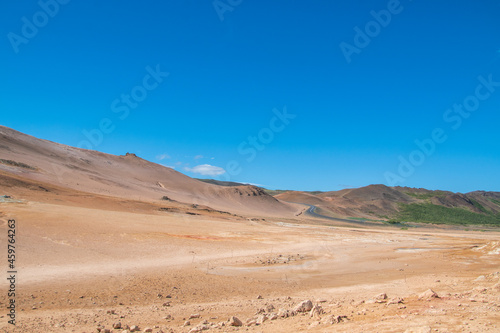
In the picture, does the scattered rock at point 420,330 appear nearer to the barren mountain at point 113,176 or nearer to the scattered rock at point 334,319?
the scattered rock at point 334,319

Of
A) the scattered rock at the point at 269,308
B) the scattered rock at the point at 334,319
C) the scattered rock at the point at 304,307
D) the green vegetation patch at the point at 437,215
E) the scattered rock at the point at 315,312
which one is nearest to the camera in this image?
the scattered rock at the point at 334,319

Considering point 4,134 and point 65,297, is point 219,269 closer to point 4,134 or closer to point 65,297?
point 65,297

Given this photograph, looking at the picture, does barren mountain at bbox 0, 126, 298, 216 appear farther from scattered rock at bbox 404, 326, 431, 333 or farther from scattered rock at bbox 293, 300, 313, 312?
scattered rock at bbox 404, 326, 431, 333

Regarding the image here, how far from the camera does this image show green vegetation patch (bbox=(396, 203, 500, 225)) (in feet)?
289

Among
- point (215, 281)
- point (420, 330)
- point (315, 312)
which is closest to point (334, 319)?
point (315, 312)

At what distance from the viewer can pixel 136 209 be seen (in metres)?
36.3

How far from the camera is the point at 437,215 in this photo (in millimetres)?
93625

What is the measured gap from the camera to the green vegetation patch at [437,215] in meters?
88.2

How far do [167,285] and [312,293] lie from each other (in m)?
5.12

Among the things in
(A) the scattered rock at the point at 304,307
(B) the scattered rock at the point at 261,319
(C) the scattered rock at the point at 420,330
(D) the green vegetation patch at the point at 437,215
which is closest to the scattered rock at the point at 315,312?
(A) the scattered rock at the point at 304,307

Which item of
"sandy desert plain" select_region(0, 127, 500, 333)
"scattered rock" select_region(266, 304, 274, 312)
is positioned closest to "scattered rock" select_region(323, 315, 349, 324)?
"sandy desert plain" select_region(0, 127, 500, 333)

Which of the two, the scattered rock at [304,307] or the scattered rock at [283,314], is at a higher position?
the scattered rock at [304,307]

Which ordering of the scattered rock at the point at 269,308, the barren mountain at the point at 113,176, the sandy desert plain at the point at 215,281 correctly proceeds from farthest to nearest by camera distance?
the barren mountain at the point at 113,176
the scattered rock at the point at 269,308
the sandy desert plain at the point at 215,281

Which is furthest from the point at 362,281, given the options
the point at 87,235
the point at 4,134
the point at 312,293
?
the point at 4,134
